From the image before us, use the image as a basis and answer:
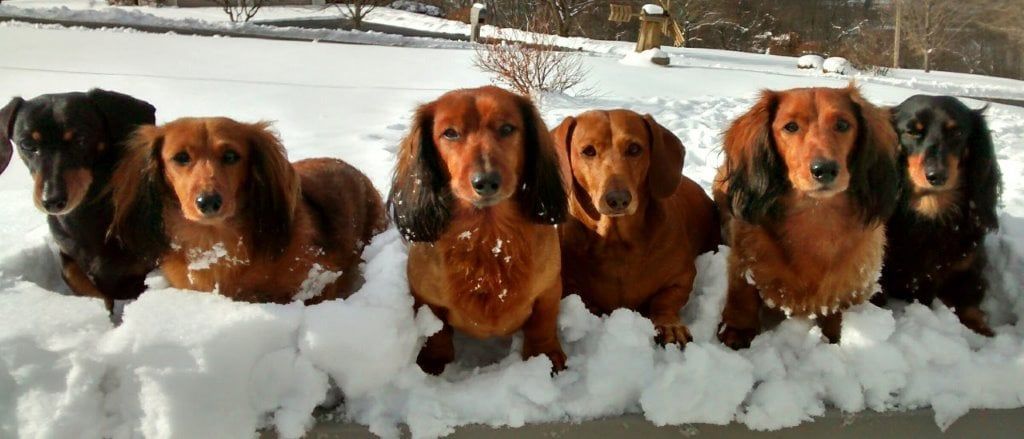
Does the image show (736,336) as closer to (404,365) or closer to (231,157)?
(404,365)

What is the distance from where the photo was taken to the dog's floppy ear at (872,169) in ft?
7.59

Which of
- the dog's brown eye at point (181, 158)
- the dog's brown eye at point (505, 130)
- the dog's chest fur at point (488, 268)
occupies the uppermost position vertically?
the dog's brown eye at point (505, 130)

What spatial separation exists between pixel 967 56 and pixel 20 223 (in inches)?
1127

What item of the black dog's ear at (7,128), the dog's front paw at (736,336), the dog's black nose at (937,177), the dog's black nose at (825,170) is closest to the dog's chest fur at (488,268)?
the dog's front paw at (736,336)

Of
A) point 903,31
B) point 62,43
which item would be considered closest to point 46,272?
point 62,43

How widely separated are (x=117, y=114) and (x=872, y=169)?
8.65ft

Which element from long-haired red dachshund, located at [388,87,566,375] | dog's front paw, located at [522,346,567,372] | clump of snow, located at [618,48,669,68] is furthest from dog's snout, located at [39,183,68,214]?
clump of snow, located at [618,48,669,68]

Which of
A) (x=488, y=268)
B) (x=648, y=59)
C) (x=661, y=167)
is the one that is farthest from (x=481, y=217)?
(x=648, y=59)

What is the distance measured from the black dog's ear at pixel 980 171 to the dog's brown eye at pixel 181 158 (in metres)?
2.69

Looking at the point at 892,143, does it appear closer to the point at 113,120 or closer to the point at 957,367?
the point at 957,367

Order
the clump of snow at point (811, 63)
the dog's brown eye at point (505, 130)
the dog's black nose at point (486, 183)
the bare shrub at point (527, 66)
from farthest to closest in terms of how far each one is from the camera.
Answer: the clump of snow at point (811, 63) < the bare shrub at point (527, 66) < the dog's brown eye at point (505, 130) < the dog's black nose at point (486, 183)

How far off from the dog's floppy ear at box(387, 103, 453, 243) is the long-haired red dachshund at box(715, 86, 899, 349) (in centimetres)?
108

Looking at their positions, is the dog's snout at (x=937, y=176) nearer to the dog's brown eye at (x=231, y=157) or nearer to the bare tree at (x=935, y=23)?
the dog's brown eye at (x=231, y=157)

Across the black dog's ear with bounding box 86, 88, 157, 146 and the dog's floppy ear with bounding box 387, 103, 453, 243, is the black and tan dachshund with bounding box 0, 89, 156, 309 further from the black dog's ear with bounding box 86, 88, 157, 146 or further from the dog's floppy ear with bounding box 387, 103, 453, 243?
the dog's floppy ear with bounding box 387, 103, 453, 243
